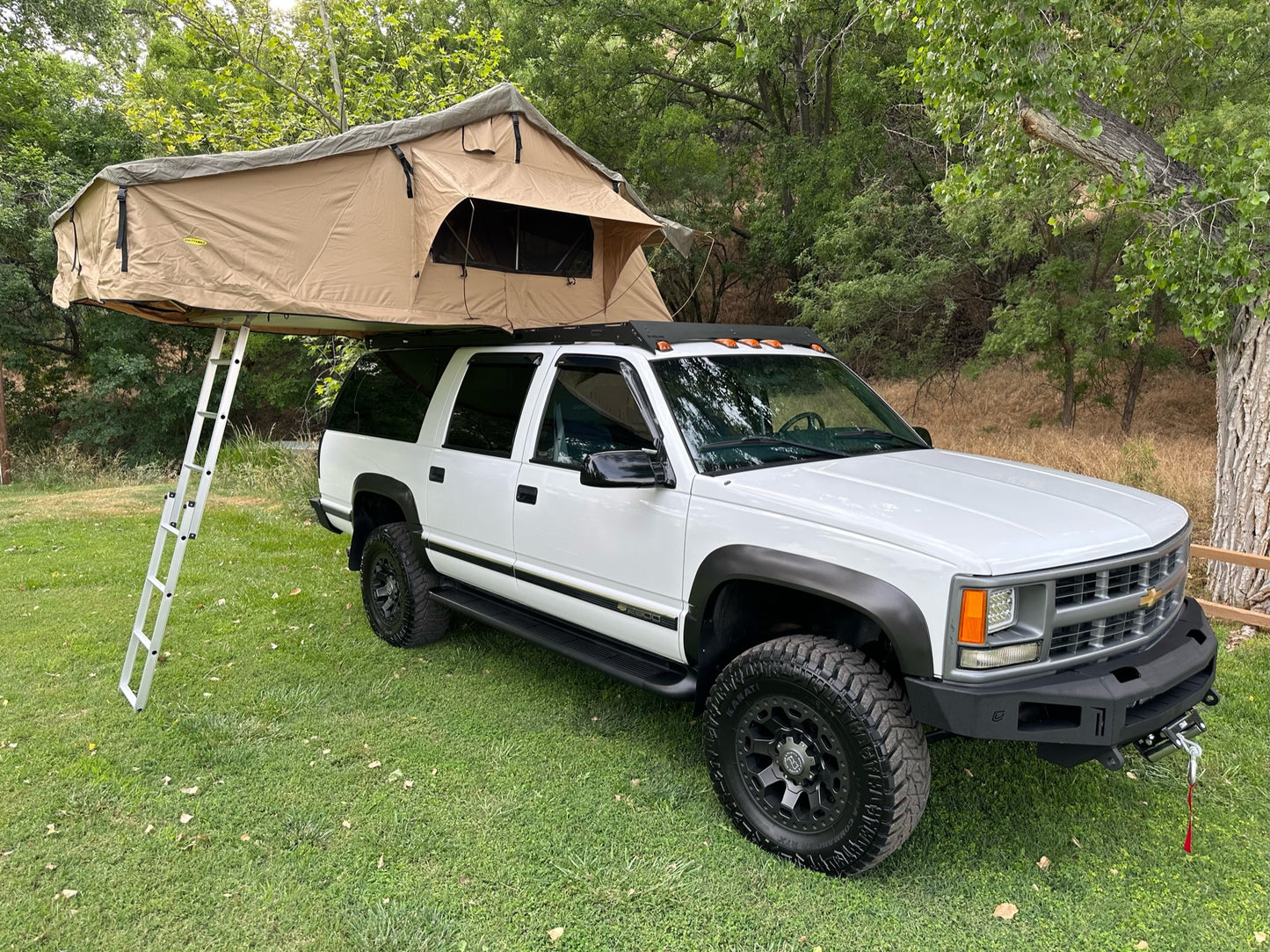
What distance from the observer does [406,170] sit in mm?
4559

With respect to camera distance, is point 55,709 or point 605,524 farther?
point 55,709

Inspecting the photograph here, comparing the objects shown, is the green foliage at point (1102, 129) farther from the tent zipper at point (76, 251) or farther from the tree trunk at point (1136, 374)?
the tree trunk at point (1136, 374)

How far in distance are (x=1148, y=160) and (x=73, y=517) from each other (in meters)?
11.4

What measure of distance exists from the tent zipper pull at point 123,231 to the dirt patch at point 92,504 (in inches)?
280

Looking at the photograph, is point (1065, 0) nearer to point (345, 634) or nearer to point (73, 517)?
point (345, 634)

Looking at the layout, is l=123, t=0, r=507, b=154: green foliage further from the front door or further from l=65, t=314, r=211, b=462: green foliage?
the front door

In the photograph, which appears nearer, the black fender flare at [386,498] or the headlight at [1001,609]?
the headlight at [1001,609]

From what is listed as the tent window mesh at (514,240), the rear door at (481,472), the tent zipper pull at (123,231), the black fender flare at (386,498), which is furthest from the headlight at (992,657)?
the tent zipper pull at (123,231)

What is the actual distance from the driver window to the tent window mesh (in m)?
1.33

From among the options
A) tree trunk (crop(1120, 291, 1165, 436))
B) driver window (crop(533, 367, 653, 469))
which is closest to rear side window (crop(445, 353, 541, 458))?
driver window (crop(533, 367, 653, 469))

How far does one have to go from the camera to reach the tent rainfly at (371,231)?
382 centimetres

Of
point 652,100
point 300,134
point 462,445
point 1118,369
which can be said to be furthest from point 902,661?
point 652,100

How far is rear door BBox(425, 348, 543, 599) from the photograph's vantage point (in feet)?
14.1

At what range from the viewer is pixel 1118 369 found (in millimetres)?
15055
